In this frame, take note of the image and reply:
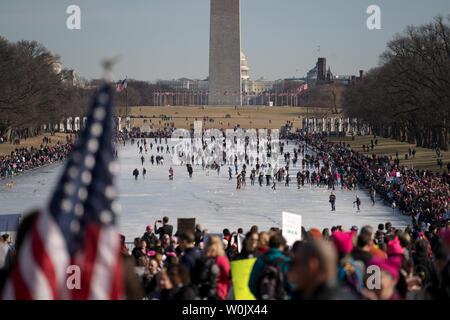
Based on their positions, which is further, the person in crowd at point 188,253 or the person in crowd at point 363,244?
the person in crowd at point 188,253

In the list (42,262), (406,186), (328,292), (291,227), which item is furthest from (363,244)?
(406,186)

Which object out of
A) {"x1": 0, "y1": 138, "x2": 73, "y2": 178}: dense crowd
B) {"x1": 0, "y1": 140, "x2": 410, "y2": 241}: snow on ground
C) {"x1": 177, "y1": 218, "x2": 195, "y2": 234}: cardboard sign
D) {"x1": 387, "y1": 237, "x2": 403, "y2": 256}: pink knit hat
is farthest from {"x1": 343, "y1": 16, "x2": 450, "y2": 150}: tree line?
{"x1": 387, "y1": 237, "x2": 403, "y2": 256}: pink knit hat

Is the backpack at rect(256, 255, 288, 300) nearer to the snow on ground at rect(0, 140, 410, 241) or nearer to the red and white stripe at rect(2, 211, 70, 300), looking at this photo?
the red and white stripe at rect(2, 211, 70, 300)

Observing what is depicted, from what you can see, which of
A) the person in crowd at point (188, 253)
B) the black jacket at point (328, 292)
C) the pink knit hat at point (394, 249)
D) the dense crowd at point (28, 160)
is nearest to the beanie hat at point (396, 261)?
the pink knit hat at point (394, 249)

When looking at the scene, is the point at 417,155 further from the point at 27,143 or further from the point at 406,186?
the point at 27,143

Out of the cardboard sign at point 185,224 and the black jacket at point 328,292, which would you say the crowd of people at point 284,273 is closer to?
the black jacket at point 328,292

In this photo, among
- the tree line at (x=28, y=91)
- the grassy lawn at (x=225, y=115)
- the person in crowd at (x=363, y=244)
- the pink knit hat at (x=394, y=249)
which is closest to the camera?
the person in crowd at (x=363, y=244)

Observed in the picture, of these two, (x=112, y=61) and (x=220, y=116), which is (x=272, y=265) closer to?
(x=112, y=61)
